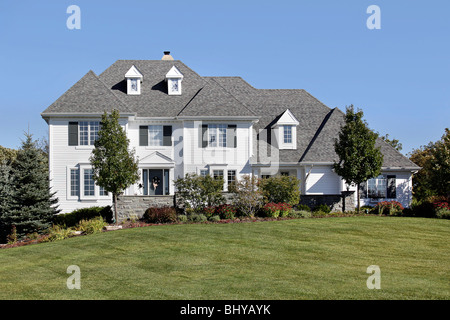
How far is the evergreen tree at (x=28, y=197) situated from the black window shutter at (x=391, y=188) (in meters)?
21.1

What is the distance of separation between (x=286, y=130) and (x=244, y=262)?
66.8 feet

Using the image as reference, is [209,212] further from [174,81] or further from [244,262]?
[174,81]

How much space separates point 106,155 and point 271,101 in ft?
53.7

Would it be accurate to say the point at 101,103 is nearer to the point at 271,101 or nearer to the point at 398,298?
the point at 271,101

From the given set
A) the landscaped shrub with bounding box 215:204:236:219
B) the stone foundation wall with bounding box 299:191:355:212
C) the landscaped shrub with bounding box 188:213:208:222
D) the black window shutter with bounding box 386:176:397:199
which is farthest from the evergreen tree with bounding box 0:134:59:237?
the black window shutter with bounding box 386:176:397:199

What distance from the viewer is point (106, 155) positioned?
2259 centimetres

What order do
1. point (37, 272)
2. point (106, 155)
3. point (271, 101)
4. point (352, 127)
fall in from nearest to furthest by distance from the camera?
point (37, 272)
point (106, 155)
point (352, 127)
point (271, 101)

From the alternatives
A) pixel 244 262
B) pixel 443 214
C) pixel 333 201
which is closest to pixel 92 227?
pixel 244 262

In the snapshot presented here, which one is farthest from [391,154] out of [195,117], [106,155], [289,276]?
[289,276]

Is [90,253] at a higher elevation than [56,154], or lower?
lower

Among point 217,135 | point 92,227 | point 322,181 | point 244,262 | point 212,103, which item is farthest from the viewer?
point 212,103

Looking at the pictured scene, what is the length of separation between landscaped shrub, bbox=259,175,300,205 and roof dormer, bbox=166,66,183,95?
38.4 ft

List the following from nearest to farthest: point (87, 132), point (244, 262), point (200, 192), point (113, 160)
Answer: point (244, 262)
point (113, 160)
point (200, 192)
point (87, 132)

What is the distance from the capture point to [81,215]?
2594 centimetres
